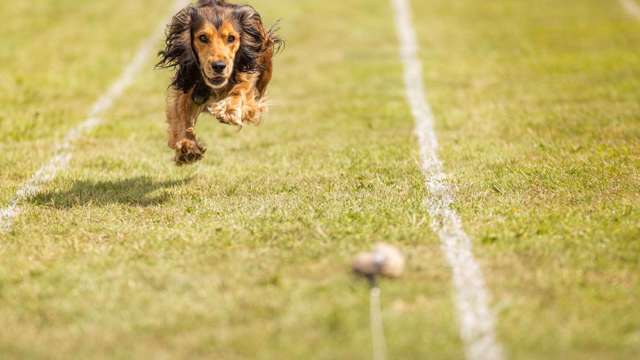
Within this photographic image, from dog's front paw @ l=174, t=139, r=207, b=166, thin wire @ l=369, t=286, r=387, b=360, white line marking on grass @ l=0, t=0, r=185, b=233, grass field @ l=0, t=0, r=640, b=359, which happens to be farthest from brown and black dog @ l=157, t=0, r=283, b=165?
thin wire @ l=369, t=286, r=387, b=360

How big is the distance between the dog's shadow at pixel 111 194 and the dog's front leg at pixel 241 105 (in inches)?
28.3

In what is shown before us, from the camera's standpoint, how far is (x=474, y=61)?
15.2m

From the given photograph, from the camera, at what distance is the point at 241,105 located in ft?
26.5

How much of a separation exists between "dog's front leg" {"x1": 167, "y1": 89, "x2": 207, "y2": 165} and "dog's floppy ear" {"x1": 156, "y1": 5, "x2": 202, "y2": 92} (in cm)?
11

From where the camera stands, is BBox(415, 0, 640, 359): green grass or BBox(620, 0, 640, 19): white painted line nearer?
BBox(415, 0, 640, 359): green grass

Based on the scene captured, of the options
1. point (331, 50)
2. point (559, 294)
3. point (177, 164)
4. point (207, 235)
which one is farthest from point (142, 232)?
point (331, 50)

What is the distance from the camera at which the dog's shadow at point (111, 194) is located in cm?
749

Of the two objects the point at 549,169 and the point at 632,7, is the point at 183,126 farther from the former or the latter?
the point at 632,7

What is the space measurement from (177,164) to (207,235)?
6.79ft

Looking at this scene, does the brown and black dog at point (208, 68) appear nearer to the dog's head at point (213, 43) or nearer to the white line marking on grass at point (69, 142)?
the dog's head at point (213, 43)

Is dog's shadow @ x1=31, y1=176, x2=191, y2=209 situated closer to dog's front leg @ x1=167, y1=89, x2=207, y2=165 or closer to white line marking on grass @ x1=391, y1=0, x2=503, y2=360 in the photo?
dog's front leg @ x1=167, y1=89, x2=207, y2=165

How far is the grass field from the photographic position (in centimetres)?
462

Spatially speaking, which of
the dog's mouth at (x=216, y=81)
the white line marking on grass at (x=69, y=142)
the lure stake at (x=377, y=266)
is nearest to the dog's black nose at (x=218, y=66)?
the dog's mouth at (x=216, y=81)

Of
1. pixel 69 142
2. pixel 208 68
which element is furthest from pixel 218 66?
pixel 69 142
